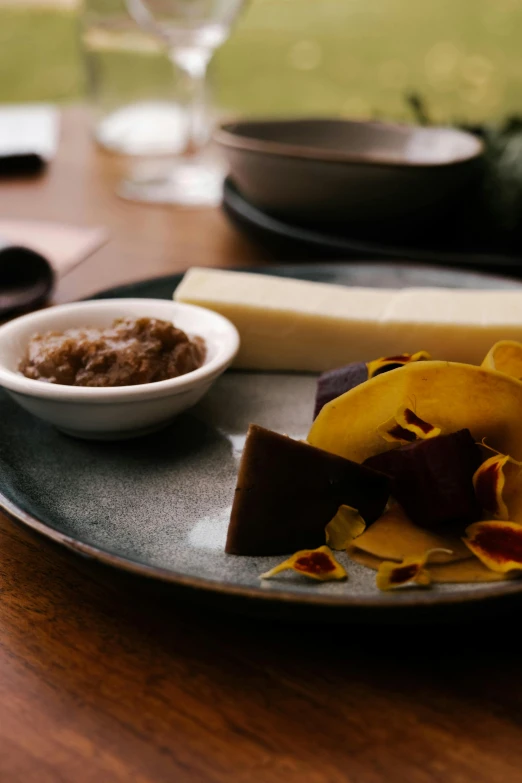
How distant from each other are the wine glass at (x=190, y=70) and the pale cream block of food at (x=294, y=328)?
751 mm

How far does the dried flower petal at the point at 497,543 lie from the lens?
1.83 feet

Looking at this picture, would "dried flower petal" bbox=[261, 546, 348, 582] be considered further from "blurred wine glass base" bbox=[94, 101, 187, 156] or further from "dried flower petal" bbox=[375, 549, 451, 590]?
"blurred wine glass base" bbox=[94, 101, 187, 156]

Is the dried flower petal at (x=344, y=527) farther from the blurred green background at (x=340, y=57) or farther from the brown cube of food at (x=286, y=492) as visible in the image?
the blurred green background at (x=340, y=57)

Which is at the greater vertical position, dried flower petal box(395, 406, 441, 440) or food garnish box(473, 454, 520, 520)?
dried flower petal box(395, 406, 441, 440)

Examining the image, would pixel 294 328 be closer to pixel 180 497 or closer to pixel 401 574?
pixel 180 497

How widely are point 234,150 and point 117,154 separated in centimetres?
84

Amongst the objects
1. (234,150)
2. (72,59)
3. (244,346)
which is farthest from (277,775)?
(72,59)

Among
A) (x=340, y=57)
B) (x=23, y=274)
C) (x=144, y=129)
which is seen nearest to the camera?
(x=23, y=274)

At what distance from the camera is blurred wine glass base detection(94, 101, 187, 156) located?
2146mm

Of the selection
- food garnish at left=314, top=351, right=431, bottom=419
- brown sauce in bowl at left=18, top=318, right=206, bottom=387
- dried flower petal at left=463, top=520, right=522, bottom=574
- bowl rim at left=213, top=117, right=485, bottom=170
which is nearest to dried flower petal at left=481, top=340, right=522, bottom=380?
food garnish at left=314, top=351, right=431, bottom=419

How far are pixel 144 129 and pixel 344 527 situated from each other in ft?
5.92

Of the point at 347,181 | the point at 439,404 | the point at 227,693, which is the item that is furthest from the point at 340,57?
the point at 227,693

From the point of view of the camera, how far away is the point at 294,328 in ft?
3.15

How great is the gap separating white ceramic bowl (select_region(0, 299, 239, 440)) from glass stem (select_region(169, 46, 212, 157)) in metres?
0.85
